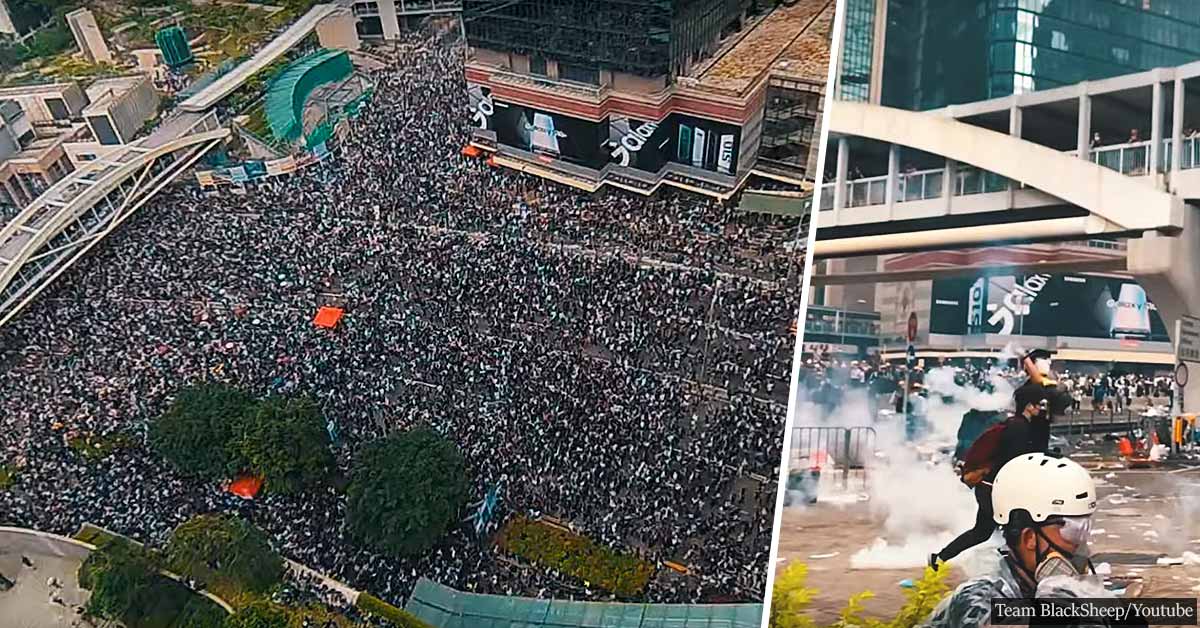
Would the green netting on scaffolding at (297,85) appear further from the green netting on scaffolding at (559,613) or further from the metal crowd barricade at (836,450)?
the metal crowd barricade at (836,450)

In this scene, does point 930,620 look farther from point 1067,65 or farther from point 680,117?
point 680,117

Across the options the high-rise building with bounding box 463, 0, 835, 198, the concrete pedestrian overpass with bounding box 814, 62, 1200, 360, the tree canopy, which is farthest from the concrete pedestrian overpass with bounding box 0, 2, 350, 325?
the concrete pedestrian overpass with bounding box 814, 62, 1200, 360

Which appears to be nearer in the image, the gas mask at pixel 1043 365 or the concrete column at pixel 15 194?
the gas mask at pixel 1043 365

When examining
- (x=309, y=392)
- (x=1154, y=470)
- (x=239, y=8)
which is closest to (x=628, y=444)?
(x=309, y=392)

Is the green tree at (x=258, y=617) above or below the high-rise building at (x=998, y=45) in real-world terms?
below

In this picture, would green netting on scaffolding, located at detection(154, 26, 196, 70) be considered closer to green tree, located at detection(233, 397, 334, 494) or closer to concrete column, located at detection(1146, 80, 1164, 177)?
green tree, located at detection(233, 397, 334, 494)

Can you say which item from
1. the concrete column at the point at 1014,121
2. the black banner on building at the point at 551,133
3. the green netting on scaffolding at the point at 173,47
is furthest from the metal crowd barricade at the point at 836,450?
the green netting on scaffolding at the point at 173,47

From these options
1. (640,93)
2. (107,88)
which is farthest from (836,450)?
(107,88)

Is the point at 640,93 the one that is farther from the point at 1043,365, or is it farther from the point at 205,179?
the point at 1043,365
